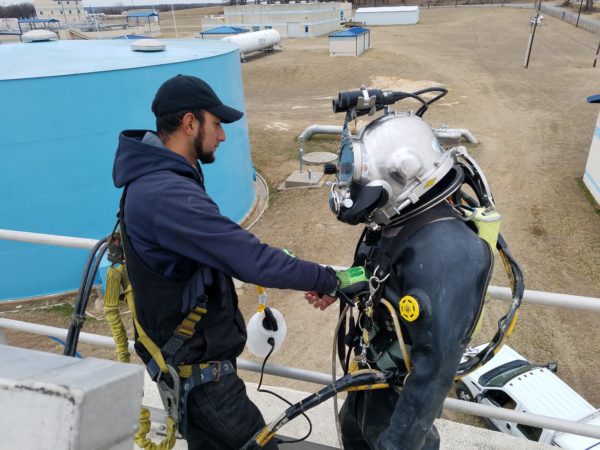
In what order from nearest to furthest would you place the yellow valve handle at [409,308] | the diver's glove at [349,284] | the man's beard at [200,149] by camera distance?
the yellow valve handle at [409,308], the diver's glove at [349,284], the man's beard at [200,149]

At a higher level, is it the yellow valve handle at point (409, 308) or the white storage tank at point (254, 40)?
the yellow valve handle at point (409, 308)

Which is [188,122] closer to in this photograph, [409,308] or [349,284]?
[349,284]

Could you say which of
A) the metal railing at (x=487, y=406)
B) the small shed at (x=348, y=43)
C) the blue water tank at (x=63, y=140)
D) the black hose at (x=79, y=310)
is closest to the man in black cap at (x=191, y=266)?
the black hose at (x=79, y=310)

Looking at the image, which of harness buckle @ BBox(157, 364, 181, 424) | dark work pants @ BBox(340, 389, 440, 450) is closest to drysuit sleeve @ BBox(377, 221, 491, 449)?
dark work pants @ BBox(340, 389, 440, 450)

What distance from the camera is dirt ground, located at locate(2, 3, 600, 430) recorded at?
10.3 m

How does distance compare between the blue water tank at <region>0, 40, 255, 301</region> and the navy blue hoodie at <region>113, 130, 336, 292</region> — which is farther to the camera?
the blue water tank at <region>0, 40, 255, 301</region>

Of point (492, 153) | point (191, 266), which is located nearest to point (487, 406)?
point (191, 266)

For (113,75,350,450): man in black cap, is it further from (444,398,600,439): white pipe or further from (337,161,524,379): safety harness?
(444,398,600,439): white pipe

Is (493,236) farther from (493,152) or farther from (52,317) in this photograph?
(493,152)

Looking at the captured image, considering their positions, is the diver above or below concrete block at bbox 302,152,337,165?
above

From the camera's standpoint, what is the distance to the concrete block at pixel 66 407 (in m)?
0.93

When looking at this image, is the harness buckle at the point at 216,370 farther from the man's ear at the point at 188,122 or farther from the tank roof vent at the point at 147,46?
the tank roof vent at the point at 147,46

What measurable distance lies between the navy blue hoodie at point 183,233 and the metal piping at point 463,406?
34.9 inches

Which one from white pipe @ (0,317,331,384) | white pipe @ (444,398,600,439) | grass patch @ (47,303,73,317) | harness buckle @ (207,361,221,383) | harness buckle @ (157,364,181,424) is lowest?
grass patch @ (47,303,73,317)
